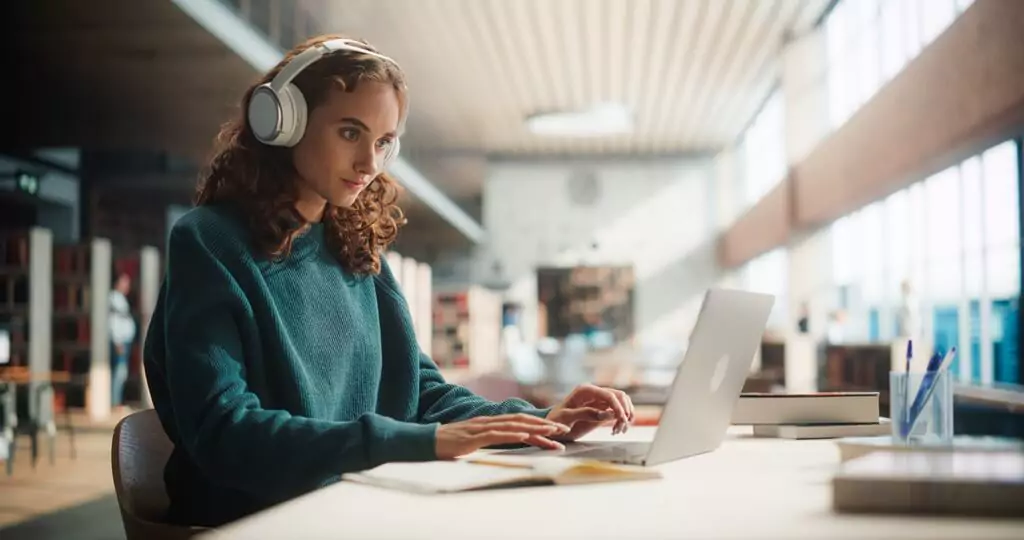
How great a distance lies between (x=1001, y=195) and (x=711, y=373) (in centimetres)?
689

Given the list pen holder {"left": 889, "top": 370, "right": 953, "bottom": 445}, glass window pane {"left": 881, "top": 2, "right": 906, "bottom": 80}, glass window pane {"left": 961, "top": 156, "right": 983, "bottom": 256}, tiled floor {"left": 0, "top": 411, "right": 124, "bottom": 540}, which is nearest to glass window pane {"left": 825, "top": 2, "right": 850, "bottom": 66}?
glass window pane {"left": 881, "top": 2, "right": 906, "bottom": 80}

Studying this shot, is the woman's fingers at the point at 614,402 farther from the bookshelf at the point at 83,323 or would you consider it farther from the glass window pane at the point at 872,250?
the bookshelf at the point at 83,323

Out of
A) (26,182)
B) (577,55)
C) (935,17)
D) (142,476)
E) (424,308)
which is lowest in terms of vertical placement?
(142,476)

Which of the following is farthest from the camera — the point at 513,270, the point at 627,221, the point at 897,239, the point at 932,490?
the point at 513,270

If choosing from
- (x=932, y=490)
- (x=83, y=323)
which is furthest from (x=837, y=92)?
(x=932, y=490)

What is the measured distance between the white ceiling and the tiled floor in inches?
186

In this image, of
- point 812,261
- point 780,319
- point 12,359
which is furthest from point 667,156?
point 12,359

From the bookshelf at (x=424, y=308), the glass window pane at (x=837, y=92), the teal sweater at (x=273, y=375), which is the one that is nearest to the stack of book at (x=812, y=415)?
the teal sweater at (x=273, y=375)

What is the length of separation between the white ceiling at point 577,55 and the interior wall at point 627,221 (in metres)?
1.92

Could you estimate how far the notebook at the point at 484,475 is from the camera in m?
1.17

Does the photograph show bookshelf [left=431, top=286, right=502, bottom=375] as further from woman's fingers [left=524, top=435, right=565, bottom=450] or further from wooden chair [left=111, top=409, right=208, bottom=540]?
woman's fingers [left=524, top=435, right=565, bottom=450]

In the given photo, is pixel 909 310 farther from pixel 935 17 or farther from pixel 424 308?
pixel 424 308

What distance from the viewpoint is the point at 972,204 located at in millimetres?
8016

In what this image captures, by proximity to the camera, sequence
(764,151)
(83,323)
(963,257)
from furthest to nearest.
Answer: (764,151) → (83,323) → (963,257)
